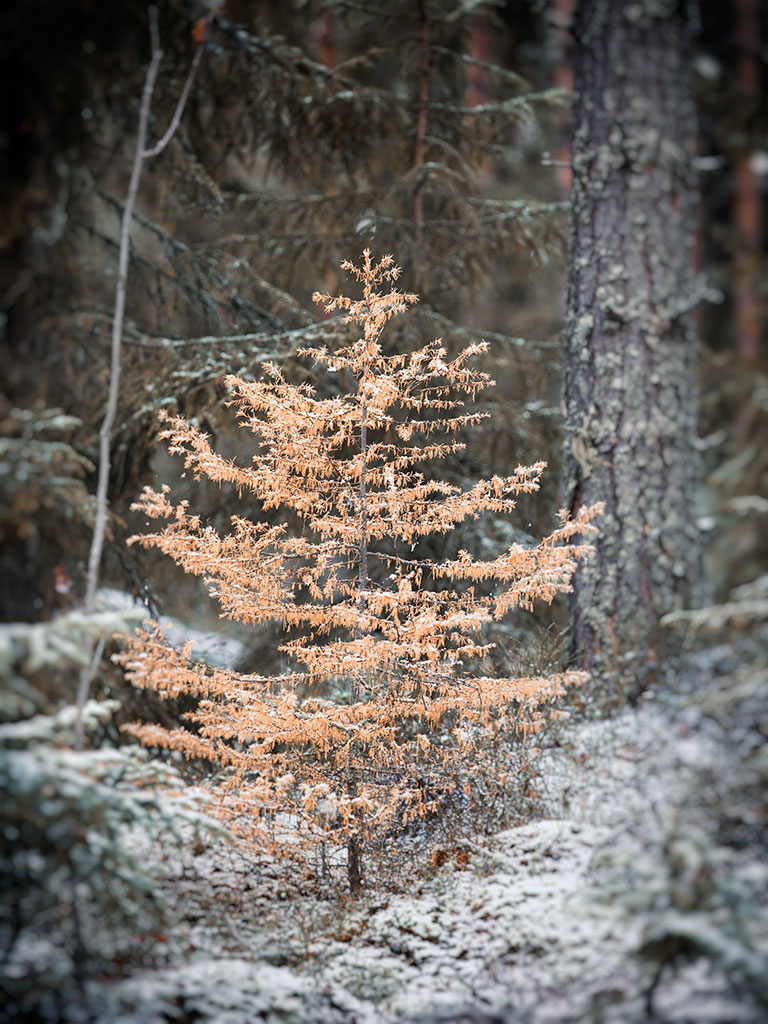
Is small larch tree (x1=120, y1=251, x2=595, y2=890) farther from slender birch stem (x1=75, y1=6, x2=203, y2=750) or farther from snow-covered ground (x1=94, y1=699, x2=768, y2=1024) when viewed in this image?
slender birch stem (x1=75, y1=6, x2=203, y2=750)

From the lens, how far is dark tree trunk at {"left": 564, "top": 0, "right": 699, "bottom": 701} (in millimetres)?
4250

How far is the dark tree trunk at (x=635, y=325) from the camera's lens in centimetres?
425

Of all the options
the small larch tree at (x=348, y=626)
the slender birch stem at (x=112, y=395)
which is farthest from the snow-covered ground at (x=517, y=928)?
the slender birch stem at (x=112, y=395)

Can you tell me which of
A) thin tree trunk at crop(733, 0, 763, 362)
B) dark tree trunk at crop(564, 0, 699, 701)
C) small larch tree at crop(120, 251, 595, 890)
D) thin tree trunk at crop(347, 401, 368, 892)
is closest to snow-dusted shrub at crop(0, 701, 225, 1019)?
small larch tree at crop(120, 251, 595, 890)

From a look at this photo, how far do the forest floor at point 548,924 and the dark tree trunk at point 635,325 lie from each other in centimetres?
79

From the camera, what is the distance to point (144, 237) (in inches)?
334

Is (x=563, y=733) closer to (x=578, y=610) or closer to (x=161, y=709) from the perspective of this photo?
(x=578, y=610)

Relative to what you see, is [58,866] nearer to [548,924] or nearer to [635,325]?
[548,924]

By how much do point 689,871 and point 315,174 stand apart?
19.8 ft

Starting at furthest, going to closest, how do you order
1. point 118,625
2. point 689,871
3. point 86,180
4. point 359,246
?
point 359,246 → point 86,180 → point 118,625 → point 689,871

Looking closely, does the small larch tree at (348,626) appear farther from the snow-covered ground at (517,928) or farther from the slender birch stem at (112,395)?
the slender birch stem at (112,395)

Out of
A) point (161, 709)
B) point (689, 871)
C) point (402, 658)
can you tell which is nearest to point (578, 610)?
point (402, 658)

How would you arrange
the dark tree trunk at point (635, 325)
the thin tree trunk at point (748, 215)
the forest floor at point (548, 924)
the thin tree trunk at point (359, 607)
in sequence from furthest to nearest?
the thin tree trunk at point (359, 607)
the dark tree trunk at point (635, 325)
the thin tree trunk at point (748, 215)
the forest floor at point (548, 924)

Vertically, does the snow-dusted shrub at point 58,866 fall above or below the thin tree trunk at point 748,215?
below
